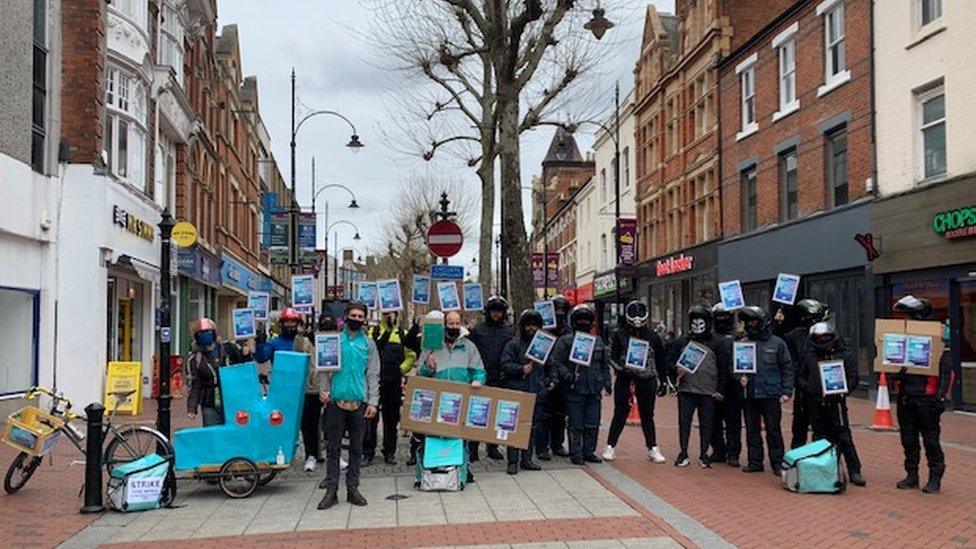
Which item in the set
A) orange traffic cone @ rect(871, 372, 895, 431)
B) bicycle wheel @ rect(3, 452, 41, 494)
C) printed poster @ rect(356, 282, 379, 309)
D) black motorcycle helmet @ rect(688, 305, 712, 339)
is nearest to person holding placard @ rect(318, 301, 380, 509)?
printed poster @ rect(356, 282, 379, 309)

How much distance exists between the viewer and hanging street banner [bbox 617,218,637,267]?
33.7 m

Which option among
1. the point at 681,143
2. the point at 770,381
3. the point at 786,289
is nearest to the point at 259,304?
the point at 770,381

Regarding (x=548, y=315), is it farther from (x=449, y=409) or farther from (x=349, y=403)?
(x=349, y=403)

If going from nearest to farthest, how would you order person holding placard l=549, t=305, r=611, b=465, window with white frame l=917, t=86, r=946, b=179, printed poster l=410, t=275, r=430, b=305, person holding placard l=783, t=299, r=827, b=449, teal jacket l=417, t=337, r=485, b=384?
person holding placard l=783, t=299, r=827, b=449 → teal jacket l=417, t=337, r=485, b=384 → person holding placard l=549, t=305, r=611, b=465 → printed poster l=410, t=275, r=430, b=305 → window with white frame l=917, t=86, r=946, b=179

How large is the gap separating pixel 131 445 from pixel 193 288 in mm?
20147

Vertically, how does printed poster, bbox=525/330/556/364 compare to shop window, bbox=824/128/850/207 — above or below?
below

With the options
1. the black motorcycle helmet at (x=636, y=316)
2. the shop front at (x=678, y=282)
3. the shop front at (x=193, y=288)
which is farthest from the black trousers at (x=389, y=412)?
the shop front at (x=678, y=282)

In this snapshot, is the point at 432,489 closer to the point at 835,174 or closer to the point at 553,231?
the point at 835,174

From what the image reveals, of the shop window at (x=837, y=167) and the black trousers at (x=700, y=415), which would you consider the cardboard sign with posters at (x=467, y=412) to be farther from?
the shop window at (x=837, y=167)

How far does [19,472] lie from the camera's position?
9.41m

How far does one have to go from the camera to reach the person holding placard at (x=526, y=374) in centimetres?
1012

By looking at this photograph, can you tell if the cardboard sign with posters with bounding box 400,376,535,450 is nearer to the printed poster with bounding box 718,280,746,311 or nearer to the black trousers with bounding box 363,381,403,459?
the black trousers with bounding box 363,381,403,459

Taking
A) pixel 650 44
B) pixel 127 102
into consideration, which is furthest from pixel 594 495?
pixel 650 44

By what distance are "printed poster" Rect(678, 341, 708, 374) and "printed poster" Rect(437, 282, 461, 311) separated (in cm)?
275
